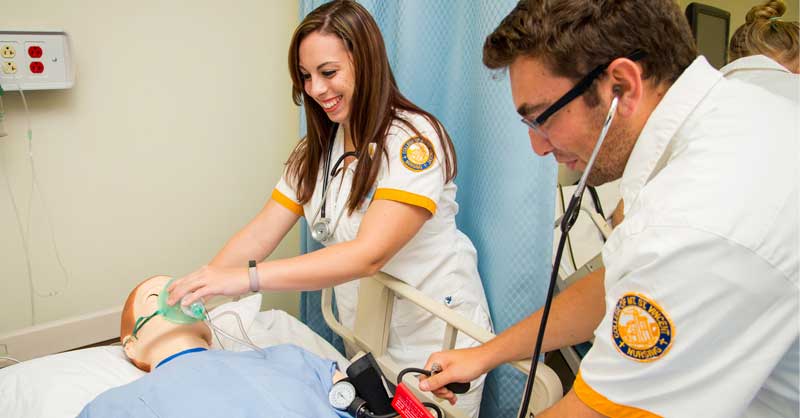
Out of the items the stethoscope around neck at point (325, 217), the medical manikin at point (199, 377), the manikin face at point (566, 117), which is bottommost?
the medical manikin at point (199, 377)

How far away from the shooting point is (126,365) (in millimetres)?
1455

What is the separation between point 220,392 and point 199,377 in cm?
7

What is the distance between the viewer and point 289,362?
134cm

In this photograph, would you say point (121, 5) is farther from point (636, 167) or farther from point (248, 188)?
point (636, 167)

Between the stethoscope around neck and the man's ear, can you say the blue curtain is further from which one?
the man's ear

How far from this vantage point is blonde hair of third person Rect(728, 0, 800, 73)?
5.48 ft

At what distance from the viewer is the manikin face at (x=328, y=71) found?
136 cm

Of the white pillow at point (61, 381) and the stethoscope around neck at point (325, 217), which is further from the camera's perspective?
the stethoscope around neck at point (325, 217)

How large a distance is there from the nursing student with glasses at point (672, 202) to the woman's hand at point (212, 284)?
29.9 inches

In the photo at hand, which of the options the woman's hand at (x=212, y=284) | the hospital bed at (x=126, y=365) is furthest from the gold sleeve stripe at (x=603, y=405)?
the woman's hand at (x=212, y=284)

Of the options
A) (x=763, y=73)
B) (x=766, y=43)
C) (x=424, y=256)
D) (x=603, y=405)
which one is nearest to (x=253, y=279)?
(x=424, y=256)

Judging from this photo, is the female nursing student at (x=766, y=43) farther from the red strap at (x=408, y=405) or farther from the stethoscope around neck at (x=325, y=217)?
the red strap at (x=408, y=405)

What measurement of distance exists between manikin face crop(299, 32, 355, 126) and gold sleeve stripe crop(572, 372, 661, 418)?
0.93 meters

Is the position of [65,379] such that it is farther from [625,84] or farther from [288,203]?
[625,84]
